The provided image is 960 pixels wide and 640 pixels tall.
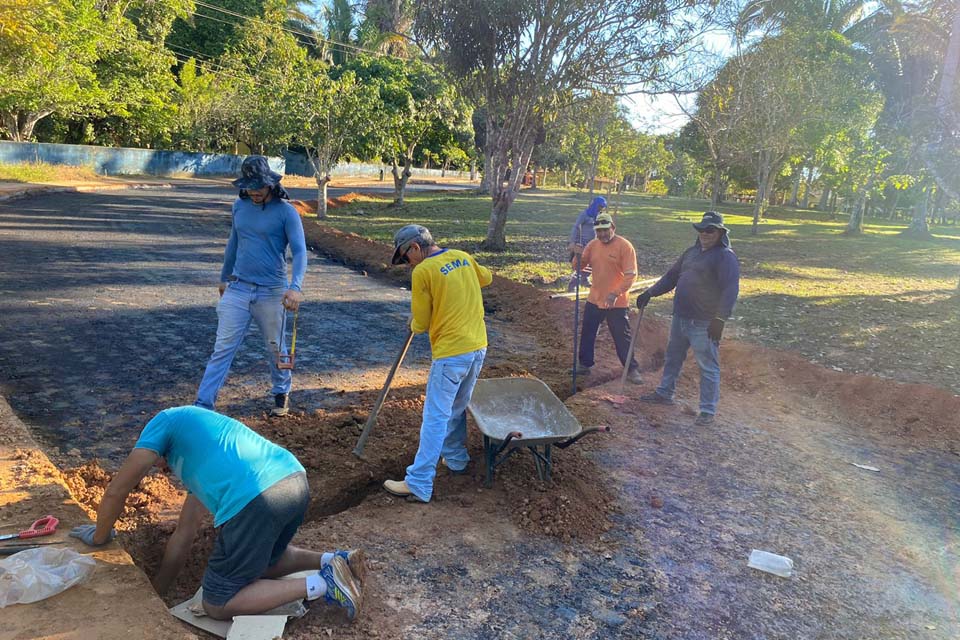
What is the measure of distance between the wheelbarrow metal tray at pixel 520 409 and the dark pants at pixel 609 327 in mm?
2183

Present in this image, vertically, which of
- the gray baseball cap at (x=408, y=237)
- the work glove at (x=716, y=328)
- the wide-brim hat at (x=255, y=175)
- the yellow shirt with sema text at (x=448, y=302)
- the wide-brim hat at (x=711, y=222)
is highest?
the wide-brim hat at (x=255, y=175)

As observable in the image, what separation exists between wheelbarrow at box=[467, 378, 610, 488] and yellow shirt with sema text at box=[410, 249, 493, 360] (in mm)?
610

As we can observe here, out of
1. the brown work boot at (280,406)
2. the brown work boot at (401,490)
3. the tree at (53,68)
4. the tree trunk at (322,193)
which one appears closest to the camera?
the brown work boot at (401,490)

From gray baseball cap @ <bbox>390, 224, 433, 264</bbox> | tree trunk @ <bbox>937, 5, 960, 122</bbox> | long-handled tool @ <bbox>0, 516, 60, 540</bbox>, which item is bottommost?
long-handled tool @ <bbox>0, 516, 60, 540</bbox>

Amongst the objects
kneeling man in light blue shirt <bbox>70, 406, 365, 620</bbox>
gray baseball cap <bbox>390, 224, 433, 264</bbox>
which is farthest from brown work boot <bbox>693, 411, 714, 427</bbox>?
kneeling man in light blue shirt <bbox>70, 406, 365, 620</bbox>

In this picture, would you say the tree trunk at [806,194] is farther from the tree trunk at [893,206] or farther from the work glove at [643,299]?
the work glove at [643,299]

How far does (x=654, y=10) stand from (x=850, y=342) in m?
7.83

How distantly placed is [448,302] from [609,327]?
338cm

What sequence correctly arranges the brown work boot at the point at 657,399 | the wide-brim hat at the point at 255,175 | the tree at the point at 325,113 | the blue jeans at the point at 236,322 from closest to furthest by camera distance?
the wide-brim hat at the point at 255,175 → the blue jeans at the point at 236,322 → the brown work boot at the point at 657,399 → the tree at the point at 325,113

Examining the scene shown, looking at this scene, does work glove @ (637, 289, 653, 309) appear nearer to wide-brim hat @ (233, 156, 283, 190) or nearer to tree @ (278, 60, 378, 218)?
wide-brim hat @ (233, 156, 283, 190)

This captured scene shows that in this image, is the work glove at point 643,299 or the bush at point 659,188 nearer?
A: the work glove at point 643,299

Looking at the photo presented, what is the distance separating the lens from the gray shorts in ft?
9.39

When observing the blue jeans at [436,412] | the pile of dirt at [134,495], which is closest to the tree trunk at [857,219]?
the blue jeans at [436,412]

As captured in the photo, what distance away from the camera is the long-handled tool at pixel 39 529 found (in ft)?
10.9
